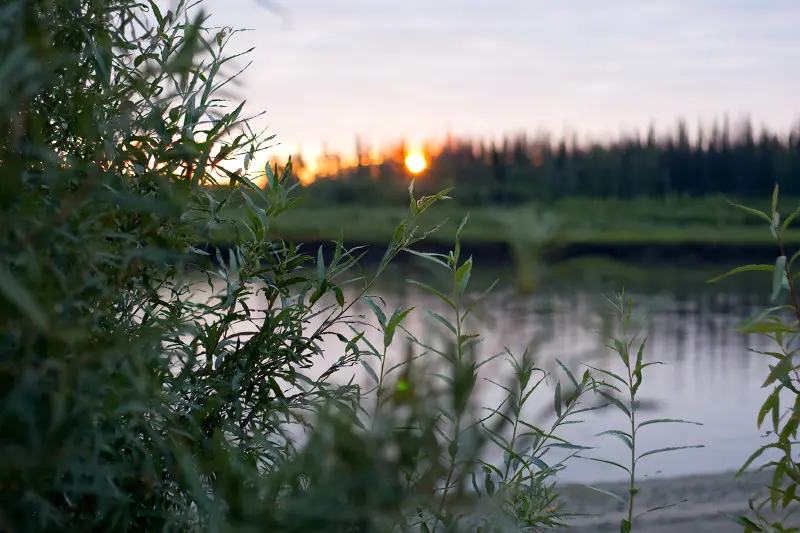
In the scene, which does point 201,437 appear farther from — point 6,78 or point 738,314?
point 738,314

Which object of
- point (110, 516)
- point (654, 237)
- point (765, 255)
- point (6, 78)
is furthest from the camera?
point (654, 237)

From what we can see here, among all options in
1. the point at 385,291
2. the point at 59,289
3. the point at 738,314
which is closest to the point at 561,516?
the point at 59,289

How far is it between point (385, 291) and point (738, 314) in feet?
24.6

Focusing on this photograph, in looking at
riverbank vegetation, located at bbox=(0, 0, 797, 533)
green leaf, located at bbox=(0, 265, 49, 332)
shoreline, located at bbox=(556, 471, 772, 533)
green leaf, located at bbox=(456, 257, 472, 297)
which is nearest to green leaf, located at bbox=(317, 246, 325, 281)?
riverbank vegetation, located at bbox=(0, 0, 797, 533)

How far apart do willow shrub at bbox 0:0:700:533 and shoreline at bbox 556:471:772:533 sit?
3.57m

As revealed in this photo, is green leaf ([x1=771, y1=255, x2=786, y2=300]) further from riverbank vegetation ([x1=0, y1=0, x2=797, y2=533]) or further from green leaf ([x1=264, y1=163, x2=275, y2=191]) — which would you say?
green leaf ([x1=264, y1=163, x2=275, y2=191])

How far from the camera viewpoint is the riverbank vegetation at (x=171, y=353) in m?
0.79

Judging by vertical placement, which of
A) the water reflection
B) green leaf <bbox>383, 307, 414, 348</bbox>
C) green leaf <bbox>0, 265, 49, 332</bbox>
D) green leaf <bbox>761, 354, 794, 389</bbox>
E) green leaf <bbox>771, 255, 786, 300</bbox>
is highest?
green leaf <bbox>0, 265, 49, 332</bbox>

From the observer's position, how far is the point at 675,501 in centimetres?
573

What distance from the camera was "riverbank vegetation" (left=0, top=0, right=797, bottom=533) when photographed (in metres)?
0.79

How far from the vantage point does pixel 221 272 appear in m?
1.80

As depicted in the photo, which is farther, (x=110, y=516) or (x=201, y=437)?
(x=201, y=437)

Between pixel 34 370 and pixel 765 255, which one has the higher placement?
pixel 34 370

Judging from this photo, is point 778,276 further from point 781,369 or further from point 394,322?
point 394,322
